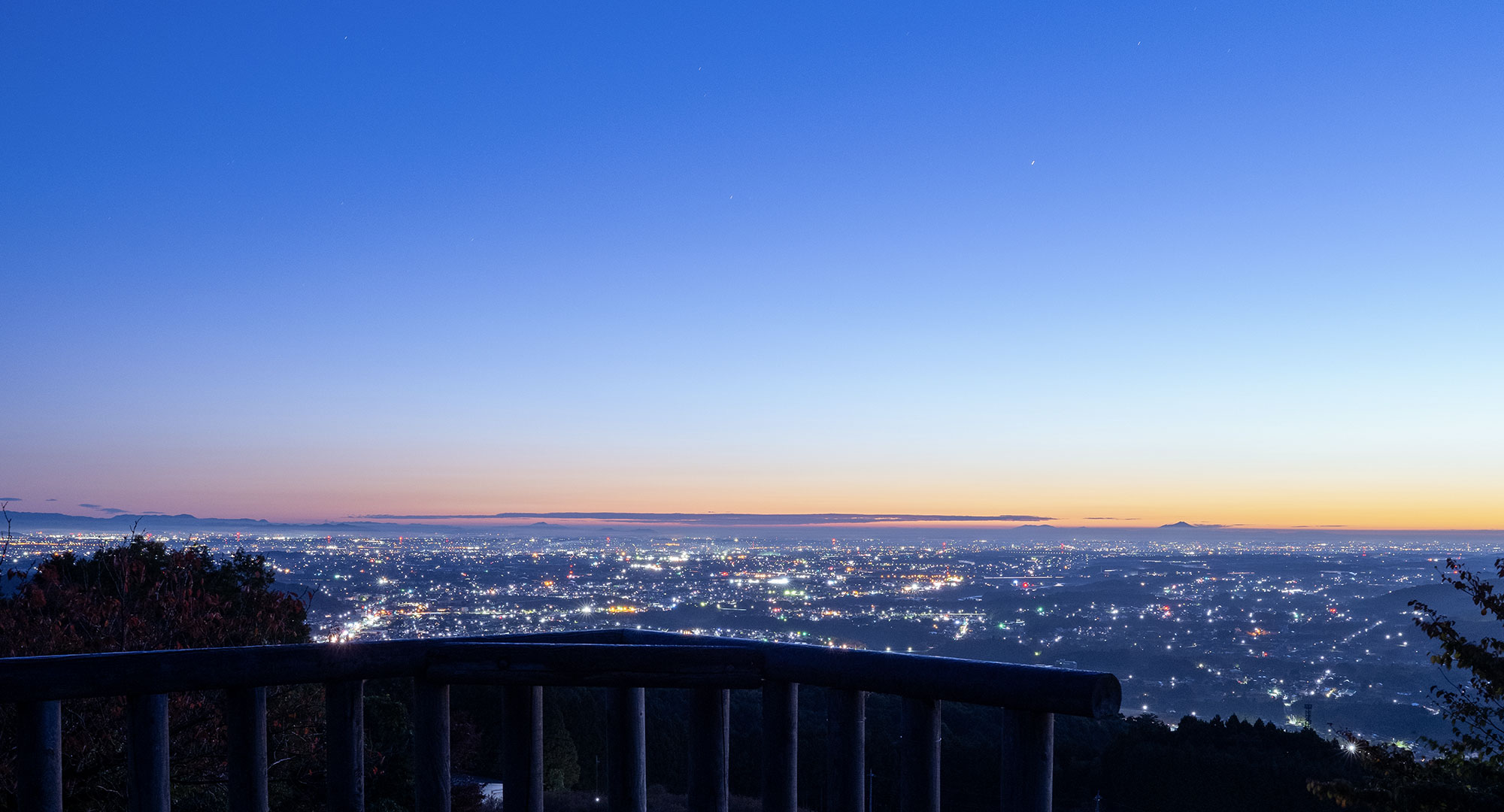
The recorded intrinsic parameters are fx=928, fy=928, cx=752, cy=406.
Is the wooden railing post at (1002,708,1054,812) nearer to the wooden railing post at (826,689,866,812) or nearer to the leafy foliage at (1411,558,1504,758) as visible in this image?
the wooden railing post at (826,689,866,812)

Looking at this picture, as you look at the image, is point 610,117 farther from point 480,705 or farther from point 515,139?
point 480,705

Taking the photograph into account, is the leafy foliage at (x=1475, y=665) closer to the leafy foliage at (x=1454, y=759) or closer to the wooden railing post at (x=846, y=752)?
the leafy foliage at (x=1454, y=759)

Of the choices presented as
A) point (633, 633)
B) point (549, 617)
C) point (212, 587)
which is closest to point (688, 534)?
point (549, 617)

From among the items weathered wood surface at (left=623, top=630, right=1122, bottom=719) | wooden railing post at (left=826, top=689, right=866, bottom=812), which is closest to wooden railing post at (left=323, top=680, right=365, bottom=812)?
weathered wood surface at (left=623, top=630, right=1122, bottom=719)

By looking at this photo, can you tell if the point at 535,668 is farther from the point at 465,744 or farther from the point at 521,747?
the point at 465,744

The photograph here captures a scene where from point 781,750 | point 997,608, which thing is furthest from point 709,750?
point 997,608

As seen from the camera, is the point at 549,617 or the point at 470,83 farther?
the point at 549,617
